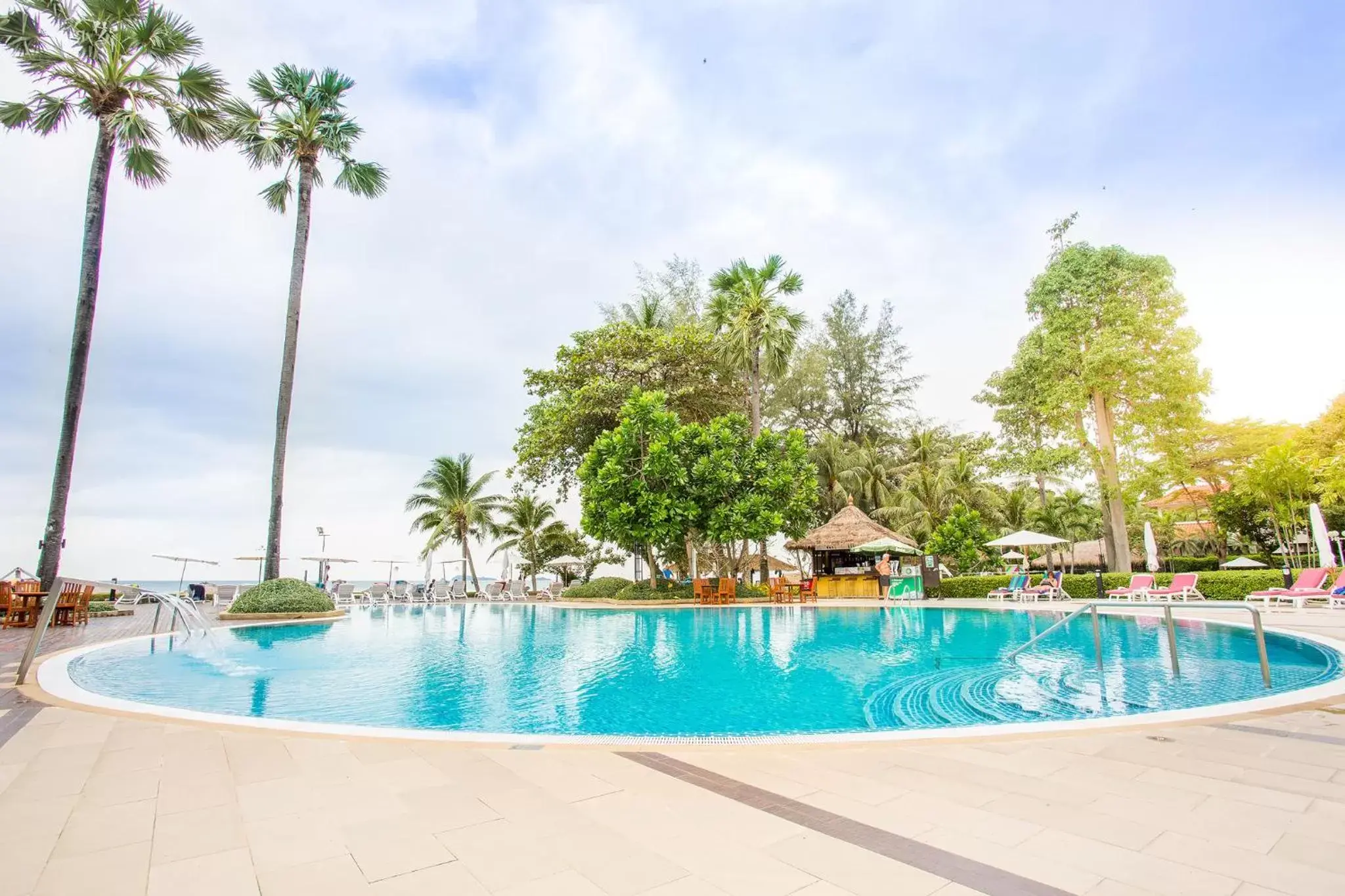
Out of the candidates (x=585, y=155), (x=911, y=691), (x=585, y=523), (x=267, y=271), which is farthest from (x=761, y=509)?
(x=267, y=271)

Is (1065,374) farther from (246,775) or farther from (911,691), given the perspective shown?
(246,775)

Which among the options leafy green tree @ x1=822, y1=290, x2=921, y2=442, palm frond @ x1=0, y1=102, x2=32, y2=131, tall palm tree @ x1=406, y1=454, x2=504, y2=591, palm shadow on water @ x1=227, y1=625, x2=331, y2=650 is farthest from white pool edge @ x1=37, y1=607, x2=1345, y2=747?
leafy green tree @ x1=822, y1=290, x2=921, y2=442

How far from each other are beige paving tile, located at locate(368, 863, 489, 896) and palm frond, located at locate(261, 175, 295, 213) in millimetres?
20300

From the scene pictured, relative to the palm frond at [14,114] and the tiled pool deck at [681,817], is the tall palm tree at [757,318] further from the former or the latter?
the tiled pool deck at [681,817]

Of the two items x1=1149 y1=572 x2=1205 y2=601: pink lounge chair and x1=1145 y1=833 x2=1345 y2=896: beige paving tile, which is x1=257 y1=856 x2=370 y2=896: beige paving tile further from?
x1=1149 y1=572 x2=1205 y2=601: pink lounge chair

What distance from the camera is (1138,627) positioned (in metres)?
12.6

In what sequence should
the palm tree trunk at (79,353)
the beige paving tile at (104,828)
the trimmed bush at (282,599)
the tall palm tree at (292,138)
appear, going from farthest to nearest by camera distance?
the tall palm tree at (292,138) → the trimmed bush at (282,599) → the palm tree trunk at (79,353) → the beige paving tile at (104,828)

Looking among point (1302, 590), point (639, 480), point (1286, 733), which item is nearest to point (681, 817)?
point (1286, 733)

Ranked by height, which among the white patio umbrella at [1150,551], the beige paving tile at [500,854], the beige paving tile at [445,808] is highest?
the white patio umbrella at [1150,551]

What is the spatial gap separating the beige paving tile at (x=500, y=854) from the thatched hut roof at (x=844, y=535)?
20.2 meters

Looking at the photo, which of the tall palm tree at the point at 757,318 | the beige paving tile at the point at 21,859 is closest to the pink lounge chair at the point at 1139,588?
the tall palm tree at the point at 757,318

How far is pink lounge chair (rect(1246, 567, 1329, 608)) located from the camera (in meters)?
12.9

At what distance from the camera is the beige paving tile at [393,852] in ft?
7.18

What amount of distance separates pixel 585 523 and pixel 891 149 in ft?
45.0
